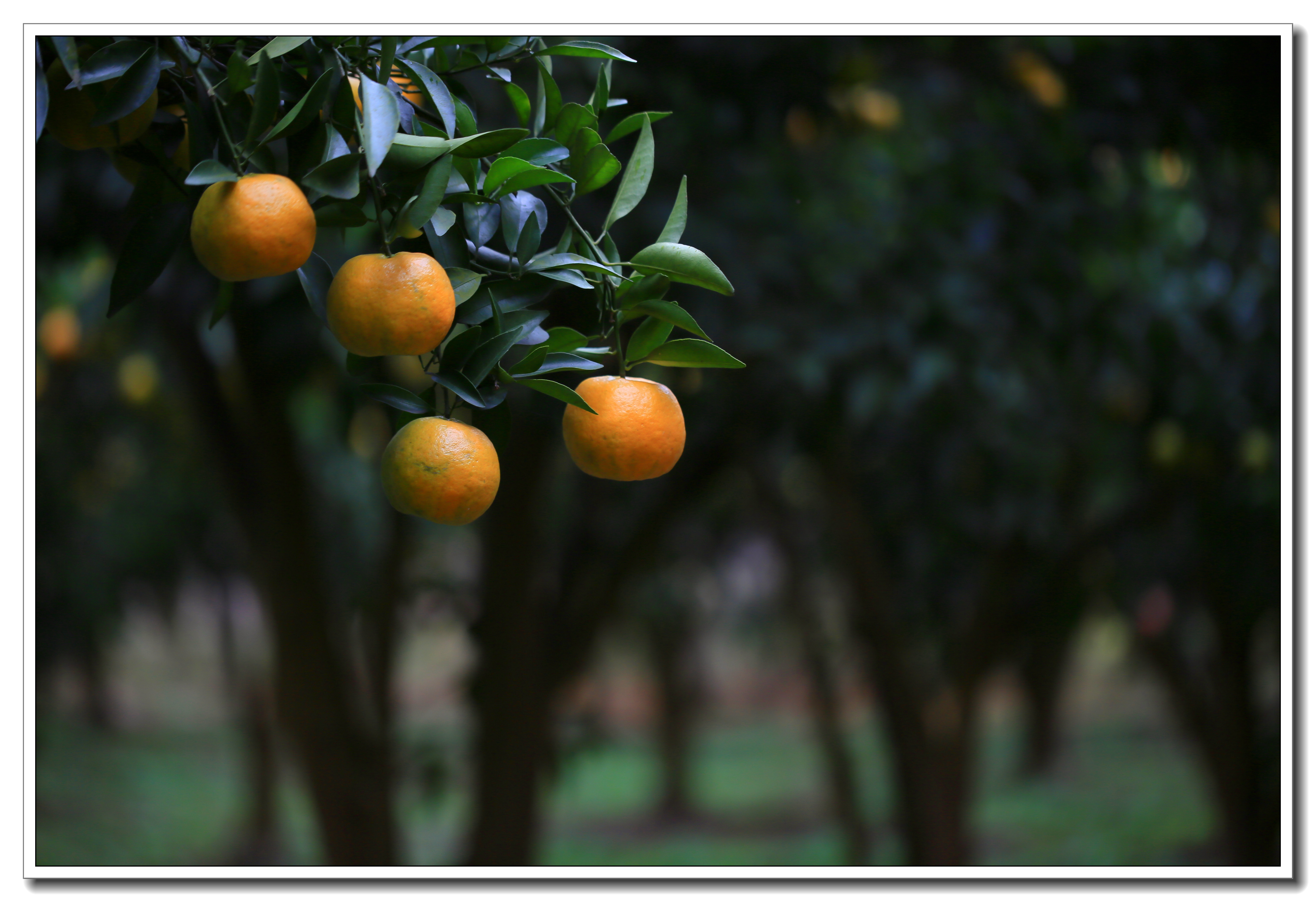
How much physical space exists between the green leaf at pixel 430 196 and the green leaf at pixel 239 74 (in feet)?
0.39

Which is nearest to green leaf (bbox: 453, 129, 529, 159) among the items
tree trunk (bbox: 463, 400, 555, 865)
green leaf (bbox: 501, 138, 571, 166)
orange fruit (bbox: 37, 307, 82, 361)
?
green leaf (bbox: 501, 138, 571, 166)

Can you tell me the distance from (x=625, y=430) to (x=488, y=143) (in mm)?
181

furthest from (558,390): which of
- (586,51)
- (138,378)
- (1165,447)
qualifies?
(138,378)

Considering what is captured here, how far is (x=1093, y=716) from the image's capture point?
12.4m

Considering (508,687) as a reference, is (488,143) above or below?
above

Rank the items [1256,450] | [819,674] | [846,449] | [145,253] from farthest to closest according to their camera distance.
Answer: [819,674] < [846,449] < [1256,450] < [145,253]

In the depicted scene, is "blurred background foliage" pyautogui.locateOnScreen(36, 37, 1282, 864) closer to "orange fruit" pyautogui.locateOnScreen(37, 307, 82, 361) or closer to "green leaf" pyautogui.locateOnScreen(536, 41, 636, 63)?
"orange fruit" pyautogui.locateOnScreen(37, 307, 82, 361)

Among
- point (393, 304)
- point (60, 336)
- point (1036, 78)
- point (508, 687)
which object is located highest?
point (1036, 78)

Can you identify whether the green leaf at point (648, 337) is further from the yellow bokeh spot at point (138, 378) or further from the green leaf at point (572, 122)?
the yellow bokeh spot at point (138, 378)

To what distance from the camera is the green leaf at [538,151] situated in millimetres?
622

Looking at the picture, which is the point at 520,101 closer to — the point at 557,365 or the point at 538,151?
the point at 538,151

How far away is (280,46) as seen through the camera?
0.60 metres

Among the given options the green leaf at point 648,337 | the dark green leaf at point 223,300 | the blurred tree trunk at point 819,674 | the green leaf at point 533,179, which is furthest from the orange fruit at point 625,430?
the blurred tree trunk at point 819,674
